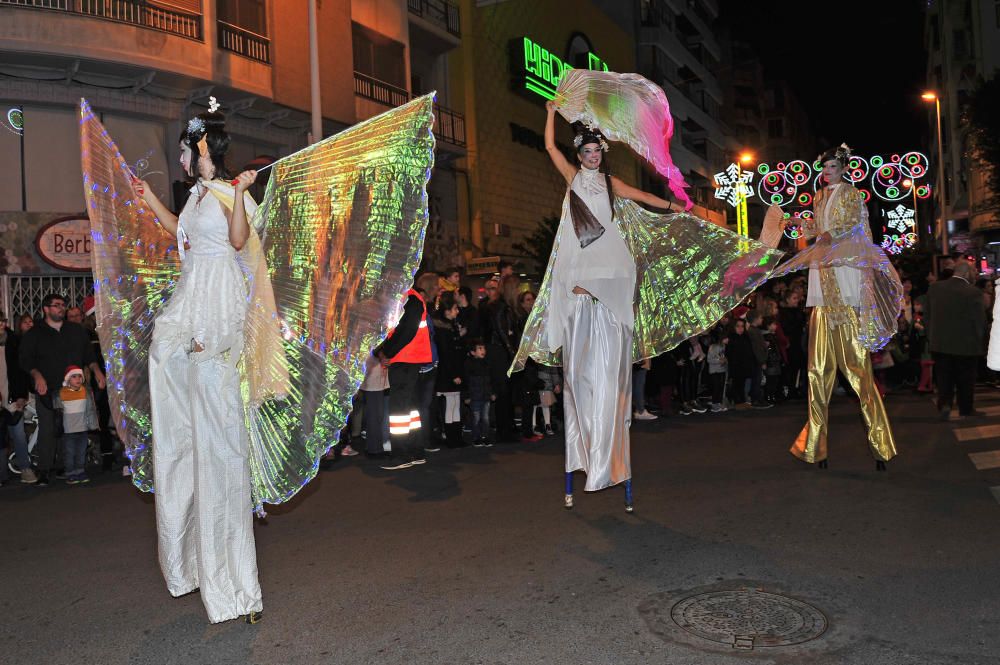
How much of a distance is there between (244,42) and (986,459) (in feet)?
49.8

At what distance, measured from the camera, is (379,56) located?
22.4 metres

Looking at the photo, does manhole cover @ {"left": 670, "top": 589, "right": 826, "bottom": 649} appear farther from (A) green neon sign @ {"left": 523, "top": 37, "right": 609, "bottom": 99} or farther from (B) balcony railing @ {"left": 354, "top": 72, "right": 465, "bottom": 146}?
(A) green neon sign @ {"left": 523, "top": 37, "right": 609, "bottom": 99}

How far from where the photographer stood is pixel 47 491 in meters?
8.41

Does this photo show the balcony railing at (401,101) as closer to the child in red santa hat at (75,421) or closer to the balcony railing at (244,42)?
the balcony railing at (244,42)

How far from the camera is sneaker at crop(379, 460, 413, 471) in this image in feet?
28.7

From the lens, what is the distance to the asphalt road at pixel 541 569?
370 cm

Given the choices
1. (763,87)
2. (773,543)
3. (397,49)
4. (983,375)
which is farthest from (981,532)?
(763,87)

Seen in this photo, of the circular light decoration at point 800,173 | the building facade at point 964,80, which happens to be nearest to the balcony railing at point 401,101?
the circular light decoration at point 800,173

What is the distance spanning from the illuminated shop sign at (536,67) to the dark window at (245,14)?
945 centimetres

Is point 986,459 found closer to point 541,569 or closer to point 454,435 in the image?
point 541,569

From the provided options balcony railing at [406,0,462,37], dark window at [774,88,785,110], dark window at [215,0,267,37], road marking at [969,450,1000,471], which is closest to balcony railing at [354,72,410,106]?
balcony railing at [406,0,462,37]

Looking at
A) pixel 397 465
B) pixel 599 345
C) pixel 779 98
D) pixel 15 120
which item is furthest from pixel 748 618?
pixel 779 98

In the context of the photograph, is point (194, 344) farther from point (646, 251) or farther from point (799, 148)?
point (799, 148)

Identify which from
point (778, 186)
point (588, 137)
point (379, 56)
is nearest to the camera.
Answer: point (588, 137)
